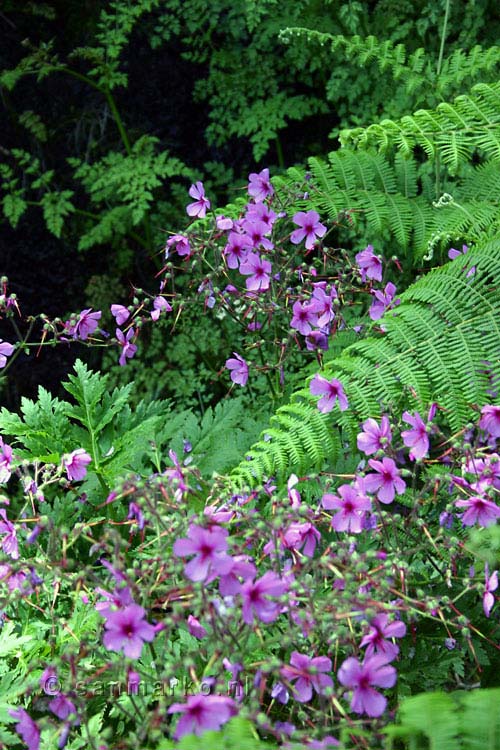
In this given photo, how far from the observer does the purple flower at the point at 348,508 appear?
1424 millimetres

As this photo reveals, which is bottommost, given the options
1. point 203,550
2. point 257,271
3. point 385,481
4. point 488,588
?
point 488,588

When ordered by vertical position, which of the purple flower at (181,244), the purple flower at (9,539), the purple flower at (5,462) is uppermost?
the purple flower at (181,244)

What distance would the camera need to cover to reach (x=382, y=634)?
1.24 metres

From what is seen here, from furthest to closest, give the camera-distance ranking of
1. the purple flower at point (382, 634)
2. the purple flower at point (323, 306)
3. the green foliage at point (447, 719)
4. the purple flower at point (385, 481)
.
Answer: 1. the purple flower at point (323, 306)
2. the purple flower at point (385, 481)
3. the purple flower at point (382, 634)
4. the green foliage at point (447, 719)

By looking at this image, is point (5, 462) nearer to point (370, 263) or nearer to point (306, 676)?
point (306, 676)

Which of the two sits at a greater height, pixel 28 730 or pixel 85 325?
pixel 85 325

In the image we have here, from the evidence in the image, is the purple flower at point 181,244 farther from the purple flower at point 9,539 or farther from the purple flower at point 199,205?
the purple flower at point 9,539

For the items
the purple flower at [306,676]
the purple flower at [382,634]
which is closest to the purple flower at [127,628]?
the purple flower at [306,676]

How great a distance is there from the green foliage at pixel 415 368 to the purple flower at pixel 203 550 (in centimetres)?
51

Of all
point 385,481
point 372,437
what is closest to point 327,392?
point 372,437

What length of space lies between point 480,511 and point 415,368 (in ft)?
1.59

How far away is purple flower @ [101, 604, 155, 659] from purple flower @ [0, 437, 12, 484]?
603 mm

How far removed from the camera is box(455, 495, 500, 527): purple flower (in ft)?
4.62

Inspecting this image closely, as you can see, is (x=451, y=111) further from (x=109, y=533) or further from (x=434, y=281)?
(x=109, y=533)
